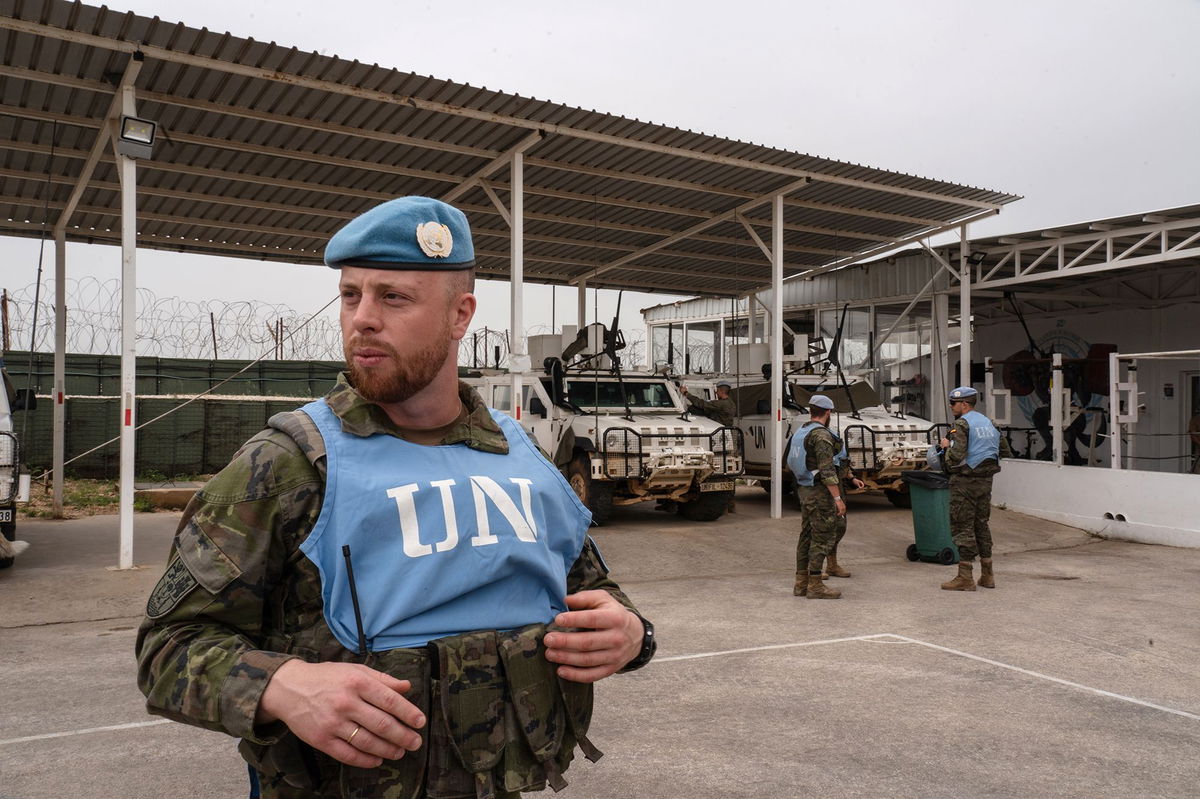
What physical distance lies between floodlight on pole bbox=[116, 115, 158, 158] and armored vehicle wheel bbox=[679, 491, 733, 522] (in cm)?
736

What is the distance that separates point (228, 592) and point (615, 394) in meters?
10.9

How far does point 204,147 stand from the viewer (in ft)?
32.3

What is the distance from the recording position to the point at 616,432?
35.3 feet

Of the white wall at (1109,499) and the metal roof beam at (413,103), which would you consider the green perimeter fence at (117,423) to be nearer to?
the metal roof beam at (413,103)

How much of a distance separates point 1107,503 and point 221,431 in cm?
1329

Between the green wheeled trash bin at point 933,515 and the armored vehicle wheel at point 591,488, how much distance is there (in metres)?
3.42

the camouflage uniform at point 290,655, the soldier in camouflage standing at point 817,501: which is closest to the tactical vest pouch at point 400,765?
the camouflage uniform at point 290,655

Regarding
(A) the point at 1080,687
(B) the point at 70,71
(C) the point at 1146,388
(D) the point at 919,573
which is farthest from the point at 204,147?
(C) the point at 1146,388

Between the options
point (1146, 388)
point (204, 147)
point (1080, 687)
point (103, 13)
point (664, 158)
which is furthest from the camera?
point (1146, 388)

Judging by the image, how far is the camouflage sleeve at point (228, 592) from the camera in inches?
46.1

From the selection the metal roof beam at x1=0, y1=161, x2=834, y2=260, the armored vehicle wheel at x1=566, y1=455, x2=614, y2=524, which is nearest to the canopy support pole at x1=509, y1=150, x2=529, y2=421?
the armored vehicle wheel at x1=566, y1=455, x2=614, y2=524

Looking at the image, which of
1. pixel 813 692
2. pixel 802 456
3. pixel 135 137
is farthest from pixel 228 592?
pixel 135 137

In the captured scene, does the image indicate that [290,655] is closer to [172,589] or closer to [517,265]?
[172,589]

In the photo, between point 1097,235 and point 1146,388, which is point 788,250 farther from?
point 1146,388
